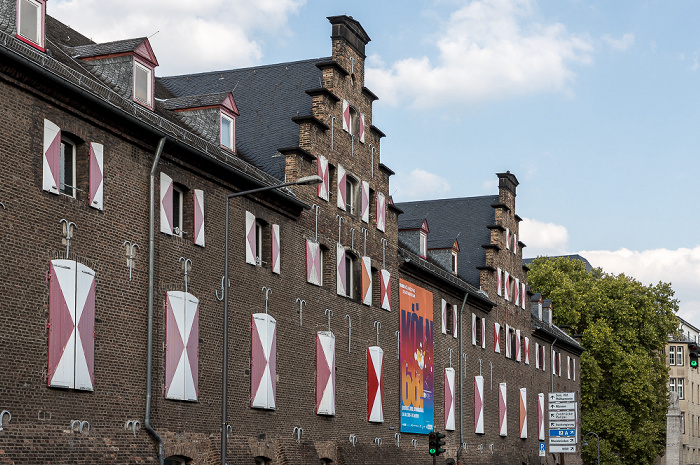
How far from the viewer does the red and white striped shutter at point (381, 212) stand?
114ft

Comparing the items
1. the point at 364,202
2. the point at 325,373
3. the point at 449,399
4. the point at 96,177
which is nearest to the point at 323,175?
the point at 364,202

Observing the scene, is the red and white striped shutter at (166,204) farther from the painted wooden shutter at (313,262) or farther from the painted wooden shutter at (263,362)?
the painted wooden shutter at (313,262)

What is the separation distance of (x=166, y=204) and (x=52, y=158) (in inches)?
161

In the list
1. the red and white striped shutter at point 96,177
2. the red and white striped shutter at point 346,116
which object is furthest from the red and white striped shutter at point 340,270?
the red and white striped shutter at point 96,177

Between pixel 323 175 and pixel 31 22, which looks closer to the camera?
pixel 31 22

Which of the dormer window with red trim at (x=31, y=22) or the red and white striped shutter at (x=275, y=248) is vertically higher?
the dormer window with red trim at (x=31, y=22)

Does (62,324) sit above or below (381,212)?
below

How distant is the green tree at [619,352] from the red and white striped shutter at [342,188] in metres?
36.2

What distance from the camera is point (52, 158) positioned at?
1875 centimetres

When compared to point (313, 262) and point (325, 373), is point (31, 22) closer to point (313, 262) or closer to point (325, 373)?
point (313, 262)

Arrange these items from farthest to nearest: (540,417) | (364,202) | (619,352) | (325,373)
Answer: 1. (619,352)
2. (540,417)
3. (364,202)
4. (325,373)

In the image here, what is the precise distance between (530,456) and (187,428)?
34.2 m

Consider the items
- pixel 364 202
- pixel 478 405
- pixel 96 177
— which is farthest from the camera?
pixel 478 405

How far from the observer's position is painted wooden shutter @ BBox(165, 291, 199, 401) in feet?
72.6
